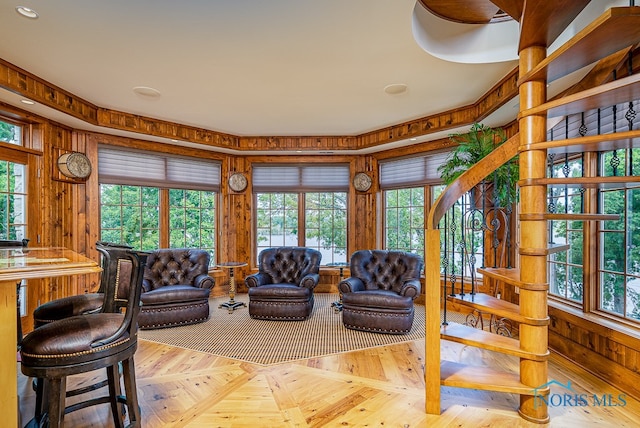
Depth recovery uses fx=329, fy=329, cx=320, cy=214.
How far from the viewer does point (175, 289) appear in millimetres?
4129

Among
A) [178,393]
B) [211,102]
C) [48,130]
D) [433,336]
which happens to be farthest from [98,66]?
[433,336]

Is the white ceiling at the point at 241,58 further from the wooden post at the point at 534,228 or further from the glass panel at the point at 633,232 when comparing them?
the glass panel at the point at 633,232

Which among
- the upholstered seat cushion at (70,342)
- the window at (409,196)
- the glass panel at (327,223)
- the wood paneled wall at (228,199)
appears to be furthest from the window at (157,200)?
the upholstered seat cushion at (70,342)

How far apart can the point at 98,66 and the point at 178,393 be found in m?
2.96

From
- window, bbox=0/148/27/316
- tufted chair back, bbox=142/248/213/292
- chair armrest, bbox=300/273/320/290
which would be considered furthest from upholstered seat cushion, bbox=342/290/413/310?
window, bbox=0/148/27/316

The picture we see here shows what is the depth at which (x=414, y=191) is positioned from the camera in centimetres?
542

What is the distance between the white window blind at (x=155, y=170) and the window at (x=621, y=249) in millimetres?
5237

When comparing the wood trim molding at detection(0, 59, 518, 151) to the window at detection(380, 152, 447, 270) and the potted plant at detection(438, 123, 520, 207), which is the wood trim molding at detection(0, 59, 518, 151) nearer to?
the potted plant at detection(438, 123, 520, 207)

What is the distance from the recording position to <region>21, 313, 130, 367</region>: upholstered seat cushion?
149 centimetres

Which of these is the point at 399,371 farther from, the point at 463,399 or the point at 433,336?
the point at 433,336

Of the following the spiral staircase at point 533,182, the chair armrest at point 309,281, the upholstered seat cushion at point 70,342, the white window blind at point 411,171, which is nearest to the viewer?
the upholstered seat cushion at point 70,342

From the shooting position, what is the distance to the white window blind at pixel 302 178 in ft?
19.6

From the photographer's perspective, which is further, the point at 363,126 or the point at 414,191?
the point at 414,191

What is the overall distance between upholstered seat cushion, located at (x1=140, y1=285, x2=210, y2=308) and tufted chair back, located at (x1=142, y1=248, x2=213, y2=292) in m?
0.17
